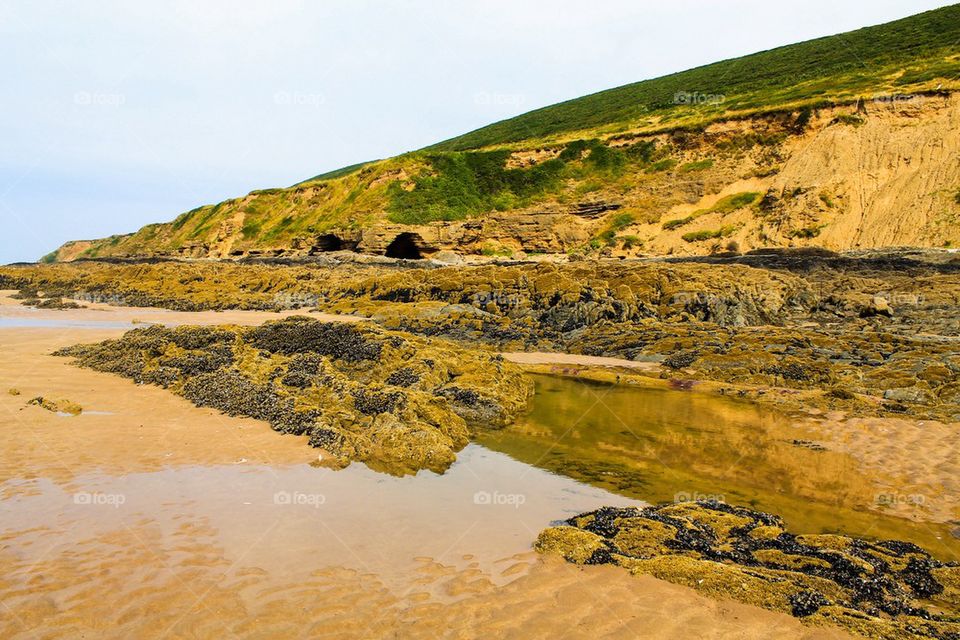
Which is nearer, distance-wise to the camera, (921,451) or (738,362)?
(921,451)

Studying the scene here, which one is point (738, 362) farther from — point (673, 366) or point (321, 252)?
point (321, 252)

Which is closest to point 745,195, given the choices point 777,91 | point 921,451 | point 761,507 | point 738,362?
point 777,91

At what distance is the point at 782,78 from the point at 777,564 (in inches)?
2792

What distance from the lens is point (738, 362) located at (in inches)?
597

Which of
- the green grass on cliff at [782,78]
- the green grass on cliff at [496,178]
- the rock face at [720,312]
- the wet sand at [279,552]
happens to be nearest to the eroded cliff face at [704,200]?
the green grass on cliff at [496,178]

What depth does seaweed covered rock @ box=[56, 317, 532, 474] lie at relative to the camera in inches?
344

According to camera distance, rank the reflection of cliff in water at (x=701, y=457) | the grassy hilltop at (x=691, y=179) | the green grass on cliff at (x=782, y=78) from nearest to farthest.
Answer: the reflection of cliff in water at (x=701, y=457)
the grassy hilltop at (x=691, y=179)
the green grass on cliff at (x=782, y=78)

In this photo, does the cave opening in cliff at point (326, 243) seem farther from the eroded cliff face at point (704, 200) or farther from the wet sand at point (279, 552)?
the wet sand at point (279, 552)

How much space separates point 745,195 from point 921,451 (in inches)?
1523

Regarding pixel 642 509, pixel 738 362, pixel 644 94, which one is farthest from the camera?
pixel 644 94

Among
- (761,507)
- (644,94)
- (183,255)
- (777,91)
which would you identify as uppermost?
(644,94)

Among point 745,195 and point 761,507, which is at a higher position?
point 745,195

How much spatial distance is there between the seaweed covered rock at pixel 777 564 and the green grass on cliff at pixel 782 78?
172ft

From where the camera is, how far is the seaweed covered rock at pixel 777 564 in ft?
14.4
